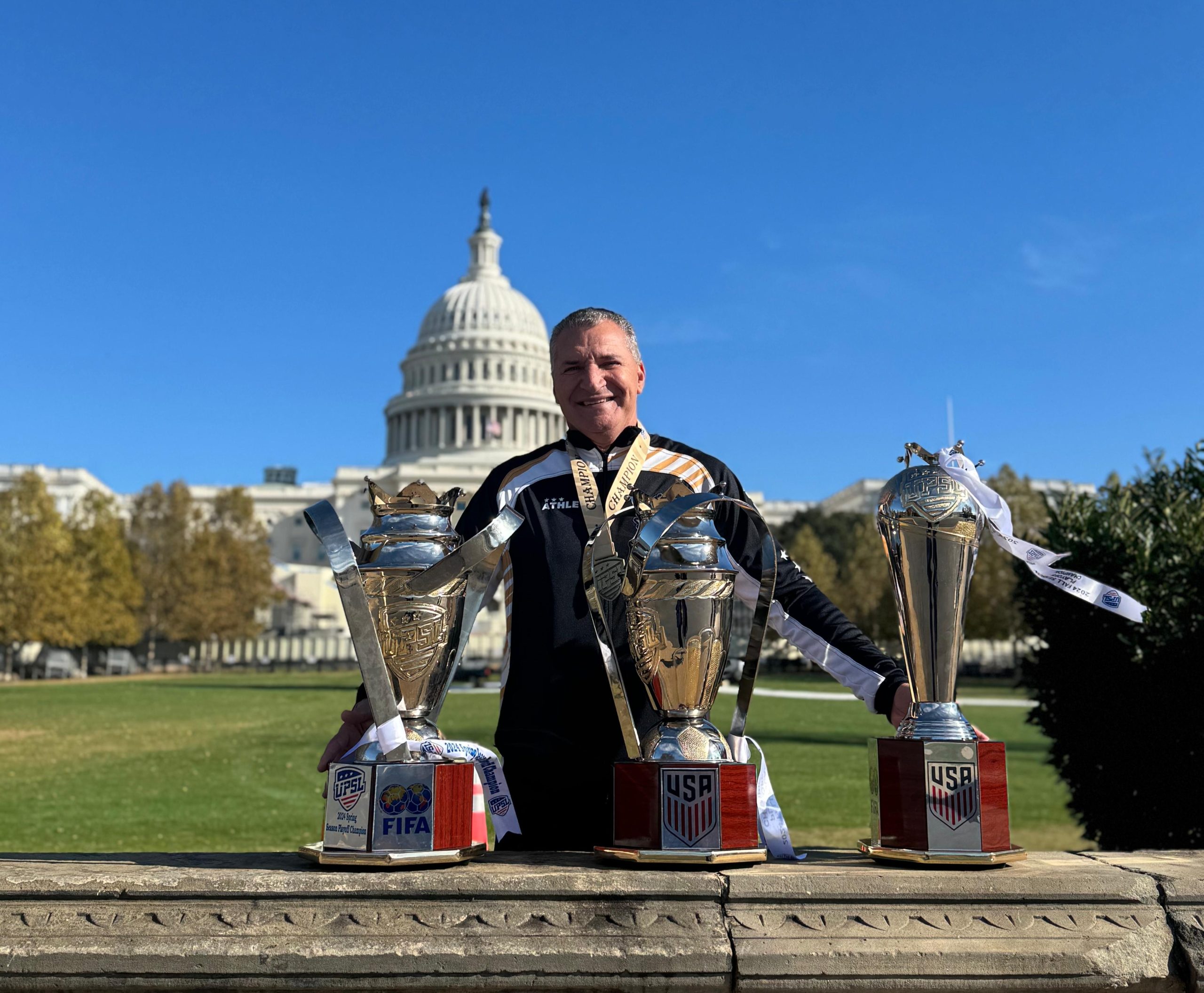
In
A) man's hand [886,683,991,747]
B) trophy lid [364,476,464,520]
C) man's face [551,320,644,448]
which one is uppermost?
man's face [551,320,644,448]

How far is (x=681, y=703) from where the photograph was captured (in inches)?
79.7

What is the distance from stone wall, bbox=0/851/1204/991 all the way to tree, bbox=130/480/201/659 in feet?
177

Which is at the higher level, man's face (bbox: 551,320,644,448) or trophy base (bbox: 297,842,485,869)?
man's face (bbox: 551,320,644,448)

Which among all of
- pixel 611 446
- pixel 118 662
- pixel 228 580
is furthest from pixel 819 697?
pixel 118 662

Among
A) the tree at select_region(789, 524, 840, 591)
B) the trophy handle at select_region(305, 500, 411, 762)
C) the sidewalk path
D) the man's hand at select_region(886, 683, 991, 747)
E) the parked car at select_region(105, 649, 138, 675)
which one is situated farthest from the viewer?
the tree at select_region(789, 524, 840, 591)

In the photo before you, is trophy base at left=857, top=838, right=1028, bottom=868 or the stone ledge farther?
trophy base at left=857, top=838, right=1028, bottom=868

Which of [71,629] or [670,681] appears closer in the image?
[670,681]

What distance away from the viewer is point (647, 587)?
1.97m

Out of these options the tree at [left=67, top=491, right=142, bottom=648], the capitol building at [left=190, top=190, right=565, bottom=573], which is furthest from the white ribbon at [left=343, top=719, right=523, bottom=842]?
the capitol building at [left=190, top=190, right=565, bottom=573]

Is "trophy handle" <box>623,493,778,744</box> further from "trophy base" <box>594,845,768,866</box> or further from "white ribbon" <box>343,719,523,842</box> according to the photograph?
"white ribbon" <box>343,719,523,842</box>

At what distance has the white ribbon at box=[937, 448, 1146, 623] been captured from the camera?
2166 mm

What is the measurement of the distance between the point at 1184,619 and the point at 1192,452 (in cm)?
191

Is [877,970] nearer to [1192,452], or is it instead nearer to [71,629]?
[1192,452]

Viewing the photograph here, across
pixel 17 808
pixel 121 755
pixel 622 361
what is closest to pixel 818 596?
pixel 622 361
